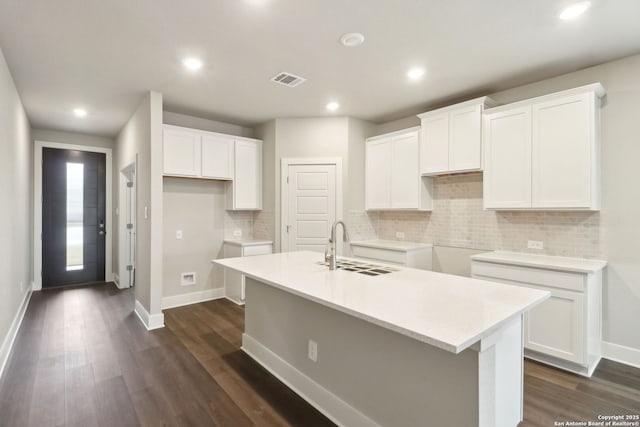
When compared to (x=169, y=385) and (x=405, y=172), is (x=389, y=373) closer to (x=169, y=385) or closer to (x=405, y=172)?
(x=169, y=385)

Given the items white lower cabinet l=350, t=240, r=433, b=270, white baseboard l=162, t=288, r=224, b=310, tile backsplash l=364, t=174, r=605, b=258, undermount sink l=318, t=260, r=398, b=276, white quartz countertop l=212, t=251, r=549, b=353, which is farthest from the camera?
white baseboard l=162, t=288, r=224, b=310

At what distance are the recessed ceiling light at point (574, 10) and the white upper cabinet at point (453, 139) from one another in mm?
1149

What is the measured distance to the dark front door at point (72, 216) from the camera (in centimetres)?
529

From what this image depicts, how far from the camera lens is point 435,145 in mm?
3729

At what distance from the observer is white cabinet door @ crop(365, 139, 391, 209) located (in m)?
4.32

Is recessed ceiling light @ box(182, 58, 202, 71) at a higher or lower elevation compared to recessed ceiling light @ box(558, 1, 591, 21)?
higher

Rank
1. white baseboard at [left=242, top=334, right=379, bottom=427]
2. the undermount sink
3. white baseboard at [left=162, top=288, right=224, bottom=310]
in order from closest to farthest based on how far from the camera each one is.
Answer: white baseboard at [left=242, top=334, right=379, bottom=427]
the undermount sink
white baseboard at [left=162, top=288, right=224, bottom=310]

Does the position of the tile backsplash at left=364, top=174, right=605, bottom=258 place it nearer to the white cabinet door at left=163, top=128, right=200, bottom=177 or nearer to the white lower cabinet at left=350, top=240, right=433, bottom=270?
the white lower cabinet at left=350, top=240, right=433, bottom=270

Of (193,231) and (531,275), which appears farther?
(193,231)

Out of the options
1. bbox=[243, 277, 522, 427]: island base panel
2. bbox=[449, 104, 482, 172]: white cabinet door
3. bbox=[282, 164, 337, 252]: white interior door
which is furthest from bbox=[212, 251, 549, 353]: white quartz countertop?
bbox=[282, 164, 337, 252]: white interior door

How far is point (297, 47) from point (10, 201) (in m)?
3.18

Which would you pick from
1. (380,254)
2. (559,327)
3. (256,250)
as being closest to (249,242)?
(256,250)

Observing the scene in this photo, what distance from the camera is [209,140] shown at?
14.3ft

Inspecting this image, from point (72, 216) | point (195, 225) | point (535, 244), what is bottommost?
point (535, 244)
